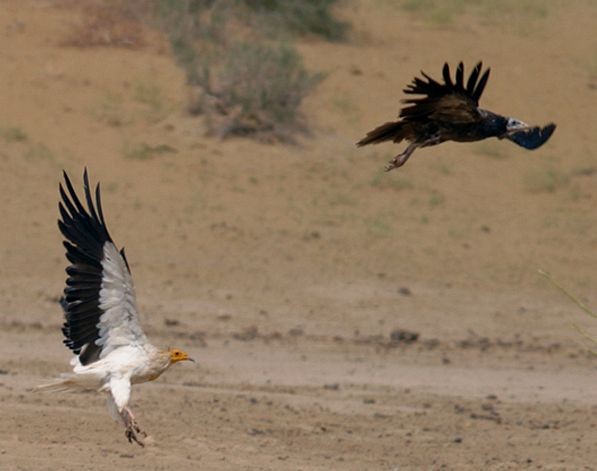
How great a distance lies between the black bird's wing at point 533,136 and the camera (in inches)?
360

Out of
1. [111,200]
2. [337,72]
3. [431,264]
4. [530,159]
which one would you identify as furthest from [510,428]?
[337,72]

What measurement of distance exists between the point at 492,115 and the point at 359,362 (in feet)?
17.4

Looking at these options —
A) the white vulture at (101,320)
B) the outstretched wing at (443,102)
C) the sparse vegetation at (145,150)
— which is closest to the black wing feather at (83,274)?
the white vulture at (101,320)

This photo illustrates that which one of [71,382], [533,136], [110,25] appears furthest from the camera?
[110,25]

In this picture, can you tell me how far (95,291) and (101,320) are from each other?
0.17 meters

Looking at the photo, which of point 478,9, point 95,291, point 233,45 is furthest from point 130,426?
point 478,9

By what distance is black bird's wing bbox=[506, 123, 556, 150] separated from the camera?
9.15 metres

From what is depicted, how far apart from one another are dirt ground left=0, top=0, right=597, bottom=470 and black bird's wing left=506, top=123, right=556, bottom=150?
2.20 metres

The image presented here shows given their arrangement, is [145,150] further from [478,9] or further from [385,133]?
[385,133]

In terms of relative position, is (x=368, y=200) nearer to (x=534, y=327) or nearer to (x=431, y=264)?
(x=431, y=264)

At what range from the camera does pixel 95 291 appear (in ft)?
29.5

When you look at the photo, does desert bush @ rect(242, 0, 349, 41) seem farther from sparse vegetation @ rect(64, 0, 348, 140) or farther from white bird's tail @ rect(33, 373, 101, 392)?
white bird's tail @ rect(33, 373, 101, 392)

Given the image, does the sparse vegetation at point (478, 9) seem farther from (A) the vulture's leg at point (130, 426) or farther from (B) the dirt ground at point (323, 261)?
→ (A) the vulture's leg at point (130, 426)

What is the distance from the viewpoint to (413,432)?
36.7ft
